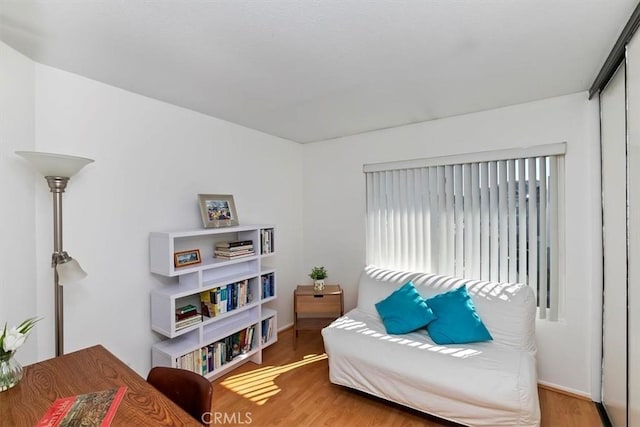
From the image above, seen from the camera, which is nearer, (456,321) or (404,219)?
(456,321)

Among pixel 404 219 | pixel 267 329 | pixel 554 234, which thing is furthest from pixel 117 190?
pixel 554 234

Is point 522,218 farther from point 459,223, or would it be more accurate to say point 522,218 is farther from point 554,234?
point 459,223

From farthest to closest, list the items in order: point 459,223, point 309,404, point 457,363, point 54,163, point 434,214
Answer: point 434,214
point 459,223
point 309,404
point 457,363
point 54,163

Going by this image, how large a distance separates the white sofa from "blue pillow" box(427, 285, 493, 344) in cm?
6

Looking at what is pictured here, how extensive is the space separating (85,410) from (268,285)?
203cm

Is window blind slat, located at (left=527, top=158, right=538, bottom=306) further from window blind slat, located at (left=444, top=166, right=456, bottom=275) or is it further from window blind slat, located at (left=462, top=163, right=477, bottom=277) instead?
Answer: window blind slat, located at (left=444, top=166, right=456, bottom=275)

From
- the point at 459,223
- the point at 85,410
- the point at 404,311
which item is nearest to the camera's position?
the point at 85,410

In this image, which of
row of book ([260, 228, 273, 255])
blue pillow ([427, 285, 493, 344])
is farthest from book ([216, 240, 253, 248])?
blue pillow ([427, 285, 493, 344])

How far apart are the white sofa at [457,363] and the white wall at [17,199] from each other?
197 cm

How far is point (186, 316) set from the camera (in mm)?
2350

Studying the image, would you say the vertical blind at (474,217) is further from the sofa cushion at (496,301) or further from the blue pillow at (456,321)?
the blue pillow at (456,321)

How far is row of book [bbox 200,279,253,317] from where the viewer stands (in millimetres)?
2510

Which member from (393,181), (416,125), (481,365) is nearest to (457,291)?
(481,365)

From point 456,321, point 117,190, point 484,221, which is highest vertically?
point 117,190
